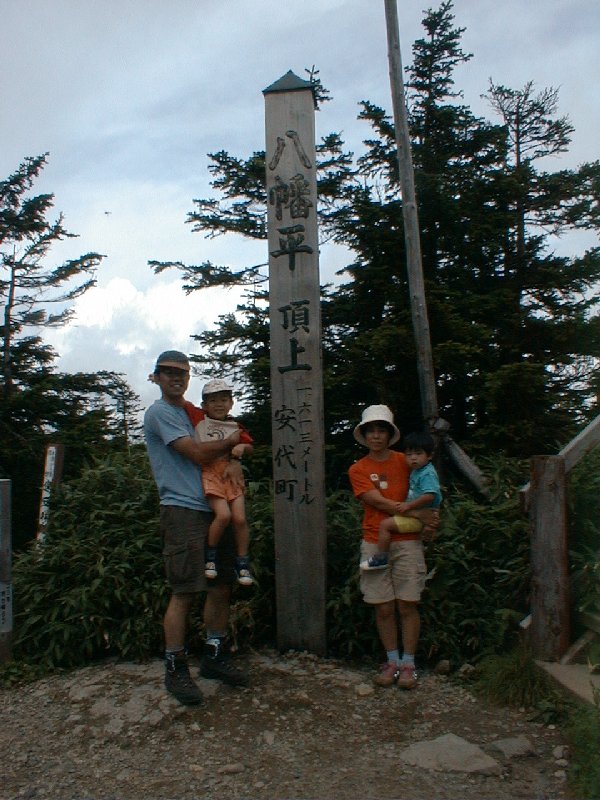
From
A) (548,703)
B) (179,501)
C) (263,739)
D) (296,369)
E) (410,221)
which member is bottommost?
(263,739)

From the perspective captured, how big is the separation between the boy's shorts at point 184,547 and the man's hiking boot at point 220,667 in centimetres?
42

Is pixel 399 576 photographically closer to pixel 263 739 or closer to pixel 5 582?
pixel 263 739

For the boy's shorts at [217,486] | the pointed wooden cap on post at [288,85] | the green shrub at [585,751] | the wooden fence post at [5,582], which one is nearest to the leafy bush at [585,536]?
the green shrub at [585,751]

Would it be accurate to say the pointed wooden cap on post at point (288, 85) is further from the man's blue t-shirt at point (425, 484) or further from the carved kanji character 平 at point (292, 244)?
the man's blue t-shirt at point (425, 484)

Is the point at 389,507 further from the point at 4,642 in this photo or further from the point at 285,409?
the point at 4,642

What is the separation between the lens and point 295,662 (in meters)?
4.58

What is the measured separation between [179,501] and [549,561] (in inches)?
80.0

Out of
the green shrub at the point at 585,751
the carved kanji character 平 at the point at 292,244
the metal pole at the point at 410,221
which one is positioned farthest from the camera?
the metal pole at the point at 410,221

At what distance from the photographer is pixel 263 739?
369cm

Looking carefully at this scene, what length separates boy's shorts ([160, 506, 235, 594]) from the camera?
390 centimetres

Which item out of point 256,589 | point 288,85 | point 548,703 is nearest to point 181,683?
point 256,589

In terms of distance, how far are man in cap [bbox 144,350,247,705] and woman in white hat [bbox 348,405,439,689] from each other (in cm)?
79

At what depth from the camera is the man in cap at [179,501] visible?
12.9 feet

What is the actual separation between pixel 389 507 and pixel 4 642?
2.58m
